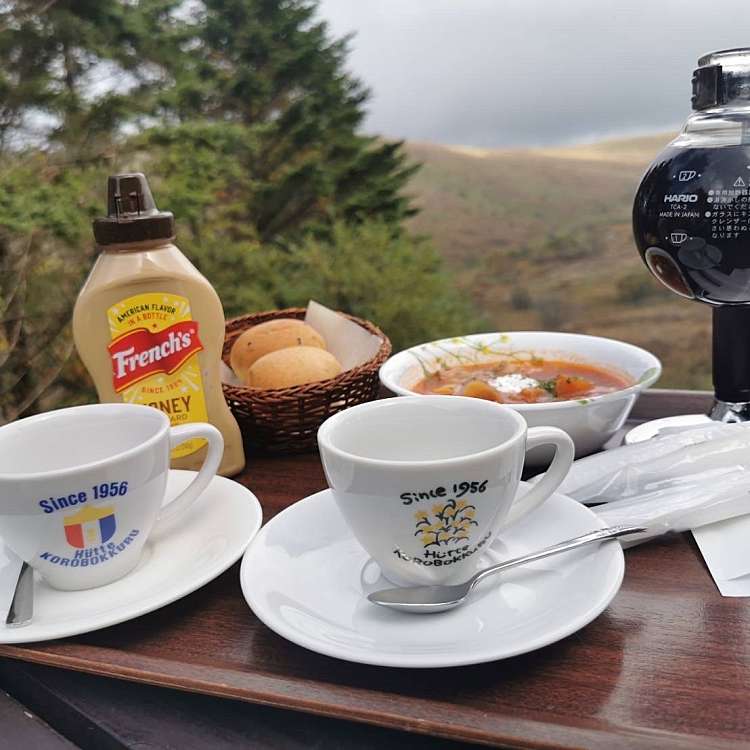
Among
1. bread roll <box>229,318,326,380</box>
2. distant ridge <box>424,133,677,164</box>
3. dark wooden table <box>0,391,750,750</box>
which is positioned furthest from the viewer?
distant ridge <box>424,133,677,164</box>

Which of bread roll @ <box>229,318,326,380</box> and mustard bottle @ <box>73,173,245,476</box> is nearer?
mustard bottle @ <box>73,173,245,476</box>

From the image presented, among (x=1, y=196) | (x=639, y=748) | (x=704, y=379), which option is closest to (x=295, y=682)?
(x=639, y=748)

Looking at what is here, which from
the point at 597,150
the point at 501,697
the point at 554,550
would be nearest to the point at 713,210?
the point at 554,550

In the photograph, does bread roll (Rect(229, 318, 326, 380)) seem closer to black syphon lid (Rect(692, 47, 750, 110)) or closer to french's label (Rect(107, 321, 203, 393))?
french's label (Rect(107, 321, 203, 393))

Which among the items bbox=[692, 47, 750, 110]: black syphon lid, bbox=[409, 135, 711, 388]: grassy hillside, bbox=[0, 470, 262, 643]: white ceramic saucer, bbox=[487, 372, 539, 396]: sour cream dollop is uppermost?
bbox=[692, 47, 750, 110]: black syphon lid

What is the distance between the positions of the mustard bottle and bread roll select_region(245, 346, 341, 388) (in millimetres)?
111

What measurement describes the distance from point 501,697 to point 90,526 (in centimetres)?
34

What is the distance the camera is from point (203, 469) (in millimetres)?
775

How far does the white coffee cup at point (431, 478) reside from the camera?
1.84ft

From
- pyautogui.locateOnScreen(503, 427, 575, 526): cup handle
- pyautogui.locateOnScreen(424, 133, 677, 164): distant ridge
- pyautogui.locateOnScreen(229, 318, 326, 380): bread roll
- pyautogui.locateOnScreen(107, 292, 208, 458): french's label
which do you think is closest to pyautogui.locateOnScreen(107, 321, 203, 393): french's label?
pyautogui.locateOnScreen(107, 292, 208, 458): french's label

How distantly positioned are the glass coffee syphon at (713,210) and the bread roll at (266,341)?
46 centimetres

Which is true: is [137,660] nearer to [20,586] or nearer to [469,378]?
[20,586]

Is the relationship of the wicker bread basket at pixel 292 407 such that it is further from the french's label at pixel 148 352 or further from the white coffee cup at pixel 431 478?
the white coffee cup at pixel 431 478

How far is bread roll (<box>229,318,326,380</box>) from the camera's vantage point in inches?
43.6
